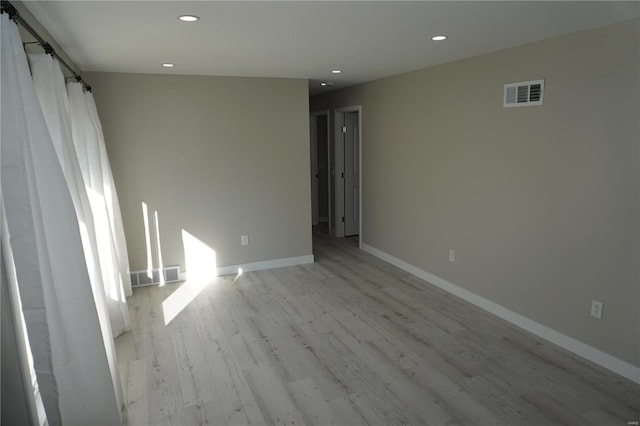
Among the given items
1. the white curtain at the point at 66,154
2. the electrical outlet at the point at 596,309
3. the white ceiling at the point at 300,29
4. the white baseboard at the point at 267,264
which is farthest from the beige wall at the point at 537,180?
the white curtain at the point at 66,154

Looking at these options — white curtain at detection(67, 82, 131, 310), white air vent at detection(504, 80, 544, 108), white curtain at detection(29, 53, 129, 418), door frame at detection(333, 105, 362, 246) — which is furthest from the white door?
white curtain at detection(29, 53, 129, 418)

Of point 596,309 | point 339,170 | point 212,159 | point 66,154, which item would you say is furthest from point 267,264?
point 596,309

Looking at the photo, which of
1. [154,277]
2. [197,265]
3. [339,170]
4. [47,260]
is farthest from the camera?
[339,170]

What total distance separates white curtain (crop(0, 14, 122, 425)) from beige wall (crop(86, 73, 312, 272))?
2.85 m

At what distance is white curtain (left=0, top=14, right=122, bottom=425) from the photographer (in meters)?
1.75

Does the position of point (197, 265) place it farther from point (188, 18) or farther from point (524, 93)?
point (524, 93)

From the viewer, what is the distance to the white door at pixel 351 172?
22.1 ft

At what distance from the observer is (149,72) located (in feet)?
15.1

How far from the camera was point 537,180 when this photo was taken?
348 cm

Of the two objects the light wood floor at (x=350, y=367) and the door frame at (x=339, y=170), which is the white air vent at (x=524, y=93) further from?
the door frame at (x=339, y=170)

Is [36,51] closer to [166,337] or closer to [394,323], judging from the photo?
[166,337]

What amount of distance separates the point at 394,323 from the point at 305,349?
35.6 inches

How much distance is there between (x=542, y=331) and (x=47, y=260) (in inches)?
140

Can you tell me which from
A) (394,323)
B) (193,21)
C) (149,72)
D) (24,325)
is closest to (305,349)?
(394,323)
